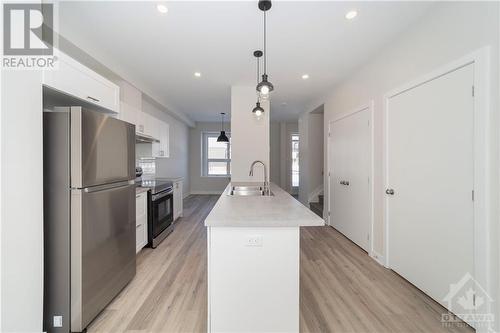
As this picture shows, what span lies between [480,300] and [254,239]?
1.73 meters

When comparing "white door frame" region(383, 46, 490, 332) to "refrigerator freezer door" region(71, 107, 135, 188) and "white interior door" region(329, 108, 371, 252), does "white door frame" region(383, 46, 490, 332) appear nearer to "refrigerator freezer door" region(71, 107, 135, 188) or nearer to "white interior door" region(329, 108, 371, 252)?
"white interior door" region(329, 108, 371, 252)

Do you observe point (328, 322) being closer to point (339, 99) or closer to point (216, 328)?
point (216, 328)

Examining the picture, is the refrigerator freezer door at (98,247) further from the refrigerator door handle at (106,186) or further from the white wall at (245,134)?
the white wall at (245,134)

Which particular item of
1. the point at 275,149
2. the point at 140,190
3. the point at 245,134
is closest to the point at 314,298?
the point at 140,190

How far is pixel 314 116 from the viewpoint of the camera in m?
5.35

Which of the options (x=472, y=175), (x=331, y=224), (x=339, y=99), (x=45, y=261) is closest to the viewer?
(x=45, y=261)

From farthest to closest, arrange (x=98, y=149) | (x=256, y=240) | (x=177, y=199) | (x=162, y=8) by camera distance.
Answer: (x=177, y=199)
(x=162, y=8)
(x=98, y=149)
(x=256, y=240)

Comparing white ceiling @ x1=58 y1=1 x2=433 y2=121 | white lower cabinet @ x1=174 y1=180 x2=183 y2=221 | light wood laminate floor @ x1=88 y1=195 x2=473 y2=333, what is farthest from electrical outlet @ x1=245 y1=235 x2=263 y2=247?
white lower cabinet @ x1=174 y1=180 x2=183 y2=221

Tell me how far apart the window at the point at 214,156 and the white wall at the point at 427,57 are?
530 cm

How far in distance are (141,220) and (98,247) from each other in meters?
1.26

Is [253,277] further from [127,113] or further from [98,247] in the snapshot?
[127,113]

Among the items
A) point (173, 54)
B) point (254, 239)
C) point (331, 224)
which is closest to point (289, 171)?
point (331, 224)

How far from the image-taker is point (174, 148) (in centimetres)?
602

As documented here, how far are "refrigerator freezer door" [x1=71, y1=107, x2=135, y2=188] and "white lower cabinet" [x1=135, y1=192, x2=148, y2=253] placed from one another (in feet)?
2.90
